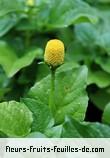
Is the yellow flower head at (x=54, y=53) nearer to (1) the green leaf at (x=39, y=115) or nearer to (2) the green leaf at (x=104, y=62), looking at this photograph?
(1) the green leaf at (x=39, y=115)

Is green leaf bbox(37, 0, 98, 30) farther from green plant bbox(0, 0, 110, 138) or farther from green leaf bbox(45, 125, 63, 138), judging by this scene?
green leaf bbox(45, 125, 63, 138)

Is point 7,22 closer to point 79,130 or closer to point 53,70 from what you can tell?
point 53,70

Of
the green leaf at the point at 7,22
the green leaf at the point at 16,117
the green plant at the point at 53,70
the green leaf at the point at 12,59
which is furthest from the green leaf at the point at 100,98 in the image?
the green leaf at the point at 16,117

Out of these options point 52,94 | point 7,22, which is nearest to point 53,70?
point 52,94

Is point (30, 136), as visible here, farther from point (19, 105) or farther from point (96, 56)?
point (96, 56)

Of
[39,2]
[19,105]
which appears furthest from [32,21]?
[19,105]

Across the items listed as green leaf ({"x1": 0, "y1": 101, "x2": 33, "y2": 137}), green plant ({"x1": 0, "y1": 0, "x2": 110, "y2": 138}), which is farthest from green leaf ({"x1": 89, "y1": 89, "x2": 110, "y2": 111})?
green leaf ({"x1": 0, "y1": 101, "x2": 33, "y2": 137})

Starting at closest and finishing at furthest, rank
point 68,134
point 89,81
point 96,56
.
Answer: point 68,134
point 89,81
point 96,56
